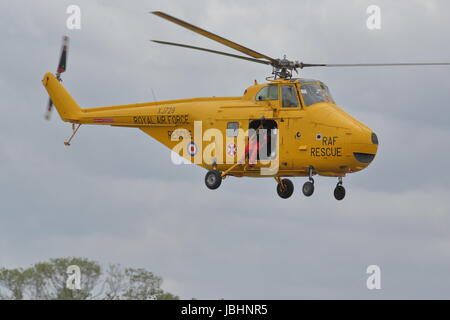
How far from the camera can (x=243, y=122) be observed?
165 feet

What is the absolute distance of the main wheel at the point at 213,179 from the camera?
5078 centimetres

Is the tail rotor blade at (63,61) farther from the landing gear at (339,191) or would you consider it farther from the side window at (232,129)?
the landing gear at (339,191)

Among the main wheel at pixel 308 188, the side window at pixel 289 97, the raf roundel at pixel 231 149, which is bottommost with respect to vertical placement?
the main wheel at pixel 308 188

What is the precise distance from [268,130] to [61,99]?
38.3 ft

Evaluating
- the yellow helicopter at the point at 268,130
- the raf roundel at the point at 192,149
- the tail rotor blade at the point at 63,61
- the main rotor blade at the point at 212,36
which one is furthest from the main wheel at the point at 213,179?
the tail rotor blade at the point at 63,61

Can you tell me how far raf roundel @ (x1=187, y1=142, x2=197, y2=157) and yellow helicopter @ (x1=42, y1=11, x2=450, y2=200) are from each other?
40mm

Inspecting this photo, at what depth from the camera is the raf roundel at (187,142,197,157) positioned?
171ft

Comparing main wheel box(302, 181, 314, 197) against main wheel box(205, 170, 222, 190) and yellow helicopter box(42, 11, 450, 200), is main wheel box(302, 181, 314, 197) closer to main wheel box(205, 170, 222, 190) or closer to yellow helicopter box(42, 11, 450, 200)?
yellow helicopter box(42, 11, 450, 200)

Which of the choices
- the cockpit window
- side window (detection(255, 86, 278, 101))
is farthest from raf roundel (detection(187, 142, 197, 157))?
the cockpit window

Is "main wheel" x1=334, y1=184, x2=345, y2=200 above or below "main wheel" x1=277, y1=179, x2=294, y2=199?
below

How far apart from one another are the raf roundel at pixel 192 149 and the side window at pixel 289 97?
445 centimetres

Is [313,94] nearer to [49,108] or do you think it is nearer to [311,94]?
[311,94]
